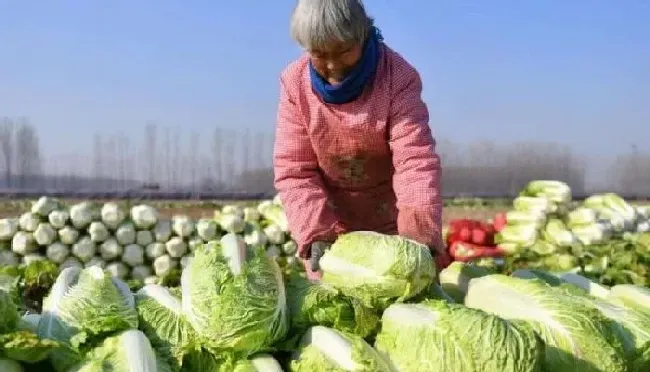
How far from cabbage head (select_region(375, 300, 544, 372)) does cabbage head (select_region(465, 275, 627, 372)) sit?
15 cm

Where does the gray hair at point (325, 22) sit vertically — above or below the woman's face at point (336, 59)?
above

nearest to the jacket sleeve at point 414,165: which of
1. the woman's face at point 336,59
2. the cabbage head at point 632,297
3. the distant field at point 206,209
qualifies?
the woman's face at point 336,59

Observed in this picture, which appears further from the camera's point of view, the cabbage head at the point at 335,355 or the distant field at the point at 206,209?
the distant field at the point at 206,209

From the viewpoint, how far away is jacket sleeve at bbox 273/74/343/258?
3846 mm

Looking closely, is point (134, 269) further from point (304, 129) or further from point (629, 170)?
point (629, 170)

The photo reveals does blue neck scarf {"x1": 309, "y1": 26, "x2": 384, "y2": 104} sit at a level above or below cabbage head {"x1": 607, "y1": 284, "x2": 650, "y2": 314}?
above

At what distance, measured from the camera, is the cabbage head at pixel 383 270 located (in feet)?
8.96

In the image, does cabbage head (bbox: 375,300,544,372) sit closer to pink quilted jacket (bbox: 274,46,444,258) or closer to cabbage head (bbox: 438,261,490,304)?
cabbage head (bbox: 438,261,490,304)

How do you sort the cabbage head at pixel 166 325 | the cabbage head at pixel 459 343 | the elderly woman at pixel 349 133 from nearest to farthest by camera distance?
the cabbage head at pixel 459 343
the cabbage head at pixel 166 325
the elderly woman at pixel 349 133

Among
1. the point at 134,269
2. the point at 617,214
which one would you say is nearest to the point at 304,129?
the point at 134,269

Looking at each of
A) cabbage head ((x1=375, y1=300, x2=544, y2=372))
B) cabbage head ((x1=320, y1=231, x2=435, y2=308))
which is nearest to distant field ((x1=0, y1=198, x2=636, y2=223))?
cabbage head ((x1=320, y1=231, x2=435, y2=308))

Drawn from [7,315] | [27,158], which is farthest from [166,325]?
[27,158]

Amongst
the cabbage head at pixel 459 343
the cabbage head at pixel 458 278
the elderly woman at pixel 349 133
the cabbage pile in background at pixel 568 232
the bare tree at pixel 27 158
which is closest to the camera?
the cabbage head at pixel 459 343

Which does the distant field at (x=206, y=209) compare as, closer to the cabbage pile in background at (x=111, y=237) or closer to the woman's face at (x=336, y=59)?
the cabbage pile in background at (x=111, y=237)
